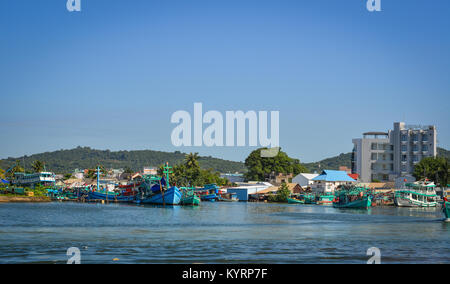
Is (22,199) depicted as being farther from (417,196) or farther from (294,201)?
(417,196)

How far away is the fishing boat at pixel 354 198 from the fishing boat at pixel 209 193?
113ft

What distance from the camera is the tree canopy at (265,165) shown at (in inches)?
6048

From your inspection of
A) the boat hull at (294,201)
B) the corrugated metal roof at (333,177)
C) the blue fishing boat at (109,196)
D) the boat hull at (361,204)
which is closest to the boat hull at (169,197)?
the blue fishing boat at (109,196)

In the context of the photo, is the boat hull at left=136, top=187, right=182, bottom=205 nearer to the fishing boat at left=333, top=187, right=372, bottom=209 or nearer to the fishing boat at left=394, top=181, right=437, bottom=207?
the fishing boat at left=333, top=187, right=372, bottom=209

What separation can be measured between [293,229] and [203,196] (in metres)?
84.6

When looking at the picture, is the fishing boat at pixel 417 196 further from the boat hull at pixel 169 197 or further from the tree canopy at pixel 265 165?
the tree canopy at pixel 265 165

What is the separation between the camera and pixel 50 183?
132 meters

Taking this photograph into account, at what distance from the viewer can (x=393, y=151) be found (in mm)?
131875

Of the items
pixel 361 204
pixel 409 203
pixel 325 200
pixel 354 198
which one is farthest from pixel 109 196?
pixel 409 203

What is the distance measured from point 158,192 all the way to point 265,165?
59.8m

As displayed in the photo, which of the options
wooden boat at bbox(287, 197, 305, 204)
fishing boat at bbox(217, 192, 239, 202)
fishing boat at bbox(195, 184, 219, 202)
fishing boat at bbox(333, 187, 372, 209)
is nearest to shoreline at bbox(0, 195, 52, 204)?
fishing boat at bbox(195, 184, 219, 202)

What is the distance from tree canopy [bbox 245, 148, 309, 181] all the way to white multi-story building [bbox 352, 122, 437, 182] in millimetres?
24834

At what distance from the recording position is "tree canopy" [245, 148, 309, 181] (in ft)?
504
